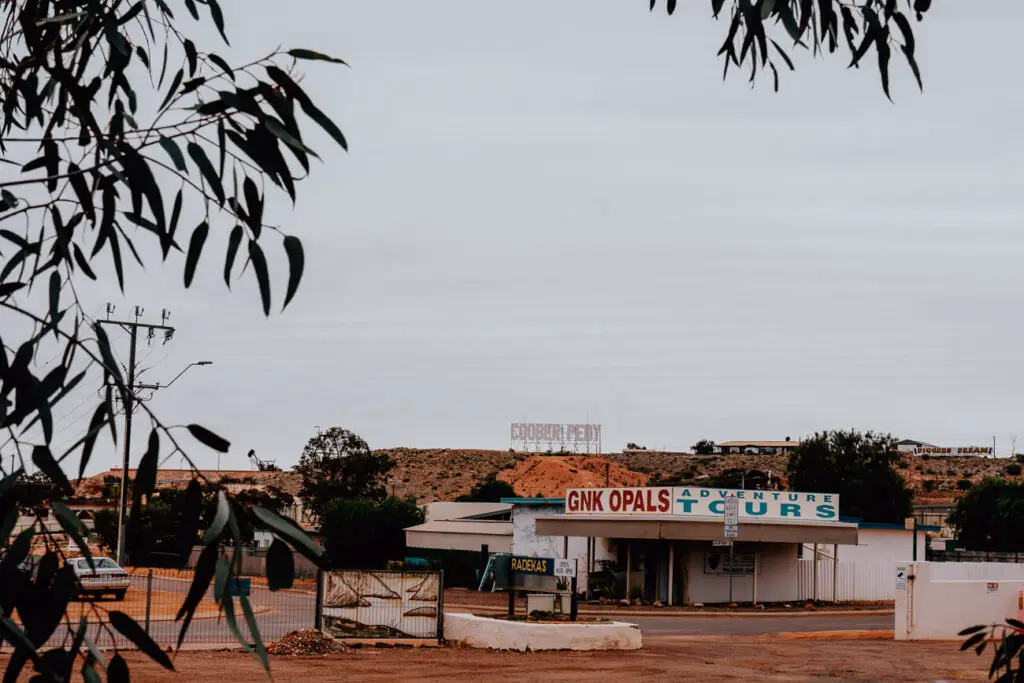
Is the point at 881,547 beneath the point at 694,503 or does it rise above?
beneath

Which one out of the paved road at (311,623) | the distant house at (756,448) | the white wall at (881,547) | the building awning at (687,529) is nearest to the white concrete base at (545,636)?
the paved road at (311,623)

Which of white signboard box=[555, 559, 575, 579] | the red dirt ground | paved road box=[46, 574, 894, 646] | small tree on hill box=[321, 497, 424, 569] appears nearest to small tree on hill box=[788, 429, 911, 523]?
the red dirt ground

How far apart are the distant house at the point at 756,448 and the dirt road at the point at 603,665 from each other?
120 meters

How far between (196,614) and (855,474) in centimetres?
6360

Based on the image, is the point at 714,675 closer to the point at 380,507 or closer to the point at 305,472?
the point at 380,507

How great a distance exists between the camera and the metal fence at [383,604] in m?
30.5

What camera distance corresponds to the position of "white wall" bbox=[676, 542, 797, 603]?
51344 mm

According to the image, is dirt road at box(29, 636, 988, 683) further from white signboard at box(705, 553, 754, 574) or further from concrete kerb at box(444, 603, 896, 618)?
white signboard at box(705, 553, 754, 574)

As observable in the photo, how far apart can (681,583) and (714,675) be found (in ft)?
85.1

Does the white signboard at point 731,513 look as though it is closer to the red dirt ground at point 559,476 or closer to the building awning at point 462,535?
the building awning at point 462,535

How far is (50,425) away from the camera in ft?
18.2

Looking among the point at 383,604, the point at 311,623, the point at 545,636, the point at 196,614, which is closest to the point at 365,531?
the point at 196,614

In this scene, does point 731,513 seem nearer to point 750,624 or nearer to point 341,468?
point 750,624

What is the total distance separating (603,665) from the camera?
88.4 feet
